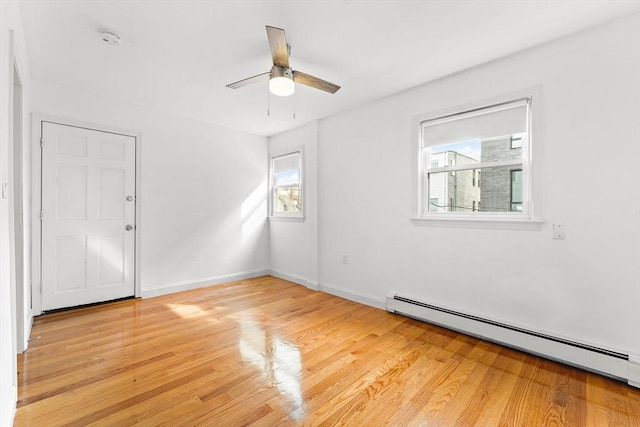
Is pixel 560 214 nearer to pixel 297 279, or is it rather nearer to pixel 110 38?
pixel 297 279

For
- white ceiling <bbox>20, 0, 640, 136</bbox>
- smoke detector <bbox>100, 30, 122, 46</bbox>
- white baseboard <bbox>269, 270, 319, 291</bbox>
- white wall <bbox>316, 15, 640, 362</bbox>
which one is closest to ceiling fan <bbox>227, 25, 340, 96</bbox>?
white ceiling <bbox>20, 0, 640, 136</bbox>

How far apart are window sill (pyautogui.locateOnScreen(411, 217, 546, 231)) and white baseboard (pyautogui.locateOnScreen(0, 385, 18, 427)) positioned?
3.28 meters

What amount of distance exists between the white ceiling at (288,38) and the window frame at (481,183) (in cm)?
39

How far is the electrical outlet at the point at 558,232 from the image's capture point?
234cm

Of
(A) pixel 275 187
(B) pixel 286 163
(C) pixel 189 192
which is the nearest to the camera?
(C) pixel 189 192

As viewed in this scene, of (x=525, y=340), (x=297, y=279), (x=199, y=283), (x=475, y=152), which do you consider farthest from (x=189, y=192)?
(x=525, y=340)

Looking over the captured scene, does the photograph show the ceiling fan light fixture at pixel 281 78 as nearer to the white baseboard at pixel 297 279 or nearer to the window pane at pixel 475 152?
the window pane at pixel 475 152

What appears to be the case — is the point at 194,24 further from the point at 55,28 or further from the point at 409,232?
the point at 409,232

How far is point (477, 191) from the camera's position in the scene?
287 cm

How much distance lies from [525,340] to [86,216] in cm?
470

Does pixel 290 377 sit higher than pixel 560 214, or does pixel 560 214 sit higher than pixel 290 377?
pixel 560 214

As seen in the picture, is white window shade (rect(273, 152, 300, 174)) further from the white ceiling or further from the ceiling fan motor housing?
the ceiling fan motor housing

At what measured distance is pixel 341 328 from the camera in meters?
2.98

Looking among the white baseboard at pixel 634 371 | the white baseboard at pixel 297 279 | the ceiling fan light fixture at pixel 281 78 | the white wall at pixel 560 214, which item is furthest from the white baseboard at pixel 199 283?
the white baseboard at pixel 634 371
